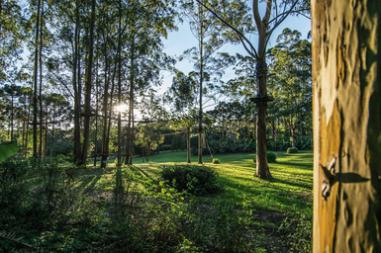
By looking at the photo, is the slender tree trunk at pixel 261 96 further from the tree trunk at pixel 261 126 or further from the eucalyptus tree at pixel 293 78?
the eucalyptus tree at pixel 293 78

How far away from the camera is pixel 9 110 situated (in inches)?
1266

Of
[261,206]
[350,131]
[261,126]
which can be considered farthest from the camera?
[261,126]

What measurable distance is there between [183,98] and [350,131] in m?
24.5

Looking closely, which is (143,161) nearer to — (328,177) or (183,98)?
(183,98)

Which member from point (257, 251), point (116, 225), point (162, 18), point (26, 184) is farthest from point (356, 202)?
point (162, 18)

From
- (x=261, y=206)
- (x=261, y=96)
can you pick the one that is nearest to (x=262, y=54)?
(x=261, y=96)

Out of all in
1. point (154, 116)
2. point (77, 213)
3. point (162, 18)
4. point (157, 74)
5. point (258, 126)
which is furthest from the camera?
point (154, 116)

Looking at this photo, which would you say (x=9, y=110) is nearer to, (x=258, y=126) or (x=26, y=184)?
(x=258, y=126)

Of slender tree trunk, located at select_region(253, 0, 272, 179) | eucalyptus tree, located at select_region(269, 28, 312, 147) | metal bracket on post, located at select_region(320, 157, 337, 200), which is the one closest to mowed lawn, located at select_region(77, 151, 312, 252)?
slender tree trunk, located at select_region(253, 0, 272, 179)

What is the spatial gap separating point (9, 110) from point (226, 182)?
30.5 metres

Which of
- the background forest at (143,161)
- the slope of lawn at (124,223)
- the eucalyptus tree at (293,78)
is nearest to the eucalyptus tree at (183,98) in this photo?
the background forest at (143,161)

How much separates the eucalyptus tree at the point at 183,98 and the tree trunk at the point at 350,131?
2360cm

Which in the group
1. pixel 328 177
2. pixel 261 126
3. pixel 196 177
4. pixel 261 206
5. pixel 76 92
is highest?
pixel 76 92

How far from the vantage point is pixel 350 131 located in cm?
90
